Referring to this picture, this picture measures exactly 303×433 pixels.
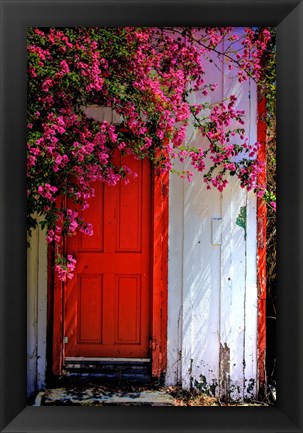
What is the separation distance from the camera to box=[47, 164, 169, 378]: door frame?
206 inches

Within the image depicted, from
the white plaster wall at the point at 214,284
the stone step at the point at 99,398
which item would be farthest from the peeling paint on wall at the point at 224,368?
the stone step at the point at 99,398

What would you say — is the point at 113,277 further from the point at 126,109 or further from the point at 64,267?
the point at 126,109

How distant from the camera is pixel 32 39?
13.7 feet

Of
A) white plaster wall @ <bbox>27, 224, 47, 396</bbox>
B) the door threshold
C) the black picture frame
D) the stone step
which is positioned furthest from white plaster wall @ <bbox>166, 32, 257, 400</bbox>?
the black picture frame

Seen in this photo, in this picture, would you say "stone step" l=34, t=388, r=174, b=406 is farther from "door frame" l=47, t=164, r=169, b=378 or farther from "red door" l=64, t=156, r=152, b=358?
"red door" l=64, t=156, r=152, b=358

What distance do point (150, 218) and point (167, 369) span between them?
60.9 inches

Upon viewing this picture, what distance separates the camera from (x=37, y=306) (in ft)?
Result: 17.1

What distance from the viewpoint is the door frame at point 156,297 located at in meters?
5.24

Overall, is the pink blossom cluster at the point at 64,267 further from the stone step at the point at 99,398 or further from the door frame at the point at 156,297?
the stone step at the point at 99,398
